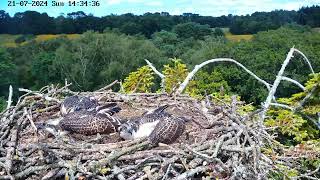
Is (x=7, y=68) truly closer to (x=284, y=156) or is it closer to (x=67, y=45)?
(x=67, y=45)

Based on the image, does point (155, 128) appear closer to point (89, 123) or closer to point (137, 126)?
point (137, 126)

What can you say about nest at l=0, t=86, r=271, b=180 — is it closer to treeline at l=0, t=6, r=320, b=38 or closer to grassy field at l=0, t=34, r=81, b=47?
treeline at l=0, t=6, r=320, b=38

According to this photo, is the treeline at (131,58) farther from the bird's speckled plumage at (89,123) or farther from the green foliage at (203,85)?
the bird's speckled plumage at (89,123)

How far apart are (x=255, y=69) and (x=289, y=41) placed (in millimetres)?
6155

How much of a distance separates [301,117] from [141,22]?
185ft

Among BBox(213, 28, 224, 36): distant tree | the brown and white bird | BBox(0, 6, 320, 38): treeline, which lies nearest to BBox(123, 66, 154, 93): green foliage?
the brown and white bird

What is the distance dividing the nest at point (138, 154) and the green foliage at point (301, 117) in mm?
833

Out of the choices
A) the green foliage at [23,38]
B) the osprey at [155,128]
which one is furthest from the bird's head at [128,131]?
the green foliage at [23,38]

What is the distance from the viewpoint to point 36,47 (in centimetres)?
4688

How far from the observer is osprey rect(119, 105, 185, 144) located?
4.17 m

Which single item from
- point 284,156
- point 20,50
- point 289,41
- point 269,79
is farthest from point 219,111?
point 20,50

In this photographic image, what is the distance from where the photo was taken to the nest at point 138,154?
148 inches

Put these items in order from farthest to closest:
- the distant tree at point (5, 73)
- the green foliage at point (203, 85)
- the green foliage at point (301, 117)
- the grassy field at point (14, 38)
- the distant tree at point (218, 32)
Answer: the distant tree at point (218, 32), the grassy field at point (14, 38), the distant tree at point (5, 73), the green foliage at point (203, 85), the green foliage at point (301, 117)

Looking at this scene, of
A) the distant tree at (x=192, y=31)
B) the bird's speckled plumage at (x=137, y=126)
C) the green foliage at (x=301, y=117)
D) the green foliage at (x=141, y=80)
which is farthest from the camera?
the distant tree at (x=192, y=31)
